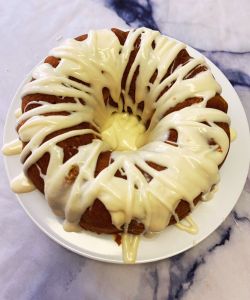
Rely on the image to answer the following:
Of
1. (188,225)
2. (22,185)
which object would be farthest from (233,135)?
(22,185)

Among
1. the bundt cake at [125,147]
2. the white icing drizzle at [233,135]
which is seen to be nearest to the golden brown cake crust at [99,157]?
the bundt cake at [125,147]

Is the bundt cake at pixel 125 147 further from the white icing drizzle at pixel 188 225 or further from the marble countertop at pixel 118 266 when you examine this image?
the marble countertop at pixel 118 266

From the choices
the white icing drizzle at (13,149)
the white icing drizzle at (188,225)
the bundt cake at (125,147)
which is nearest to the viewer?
the bundt cake at (125,147)

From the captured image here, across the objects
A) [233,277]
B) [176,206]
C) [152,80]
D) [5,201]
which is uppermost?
[152,80]

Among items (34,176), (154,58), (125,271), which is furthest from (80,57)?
(125,271)

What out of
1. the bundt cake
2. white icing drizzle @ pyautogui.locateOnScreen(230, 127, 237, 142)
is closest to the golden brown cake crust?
the bundt cake

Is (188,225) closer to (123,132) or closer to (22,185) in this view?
(123,132)

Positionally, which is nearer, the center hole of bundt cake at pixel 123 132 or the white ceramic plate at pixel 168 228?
the white ceramic plate at pixel 168 228

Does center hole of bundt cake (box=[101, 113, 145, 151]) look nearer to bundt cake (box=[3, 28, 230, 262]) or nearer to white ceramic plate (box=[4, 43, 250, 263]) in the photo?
bundt cake (box=[3, 28, 230, 262])

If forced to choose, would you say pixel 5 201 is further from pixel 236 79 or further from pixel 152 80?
pixel 236 79
